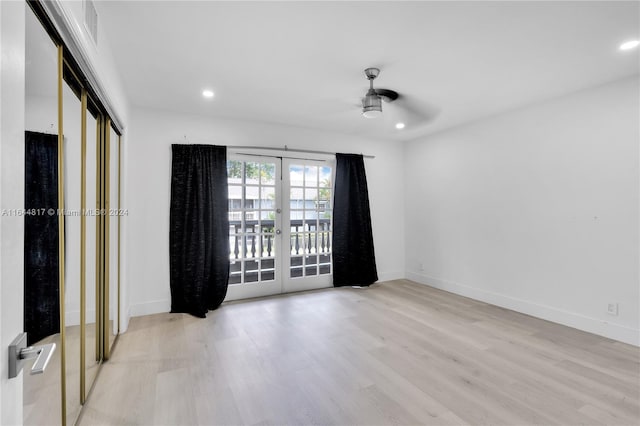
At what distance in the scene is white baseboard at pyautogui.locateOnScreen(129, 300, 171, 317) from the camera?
12.3 feet

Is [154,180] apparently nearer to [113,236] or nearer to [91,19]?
[113,236]

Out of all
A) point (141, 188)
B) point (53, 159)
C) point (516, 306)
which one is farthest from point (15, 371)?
point (516, 306)

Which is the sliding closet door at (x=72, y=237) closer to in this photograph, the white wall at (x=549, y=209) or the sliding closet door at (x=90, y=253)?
the sliding closet door at (x=90, y=253)

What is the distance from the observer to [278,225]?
471 centimetres

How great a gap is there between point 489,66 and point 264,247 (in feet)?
11.2

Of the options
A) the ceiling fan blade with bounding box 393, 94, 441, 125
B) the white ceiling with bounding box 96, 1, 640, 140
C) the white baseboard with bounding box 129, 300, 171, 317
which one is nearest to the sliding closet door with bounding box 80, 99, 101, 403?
the white ceiling with bounding box 96, 1, 640, 140

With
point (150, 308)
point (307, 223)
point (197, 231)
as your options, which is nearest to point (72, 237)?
point (197, 231)

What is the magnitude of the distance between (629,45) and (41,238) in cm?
391

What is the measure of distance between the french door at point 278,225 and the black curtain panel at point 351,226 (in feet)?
0.59

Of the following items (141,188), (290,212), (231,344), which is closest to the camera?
(231,344)

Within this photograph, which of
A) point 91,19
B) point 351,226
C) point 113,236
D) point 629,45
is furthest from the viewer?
point 351,226

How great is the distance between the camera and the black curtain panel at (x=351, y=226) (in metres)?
5.07

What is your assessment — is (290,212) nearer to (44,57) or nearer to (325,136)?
(325,136)

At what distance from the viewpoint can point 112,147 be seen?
281 cm
